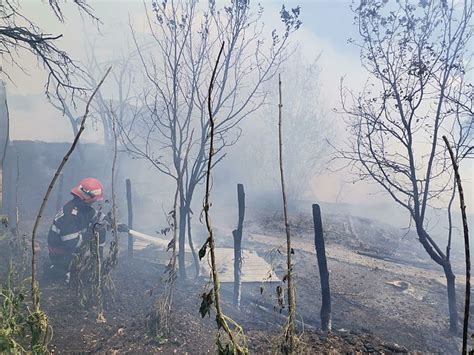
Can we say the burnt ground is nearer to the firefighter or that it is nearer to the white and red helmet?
the firefighter

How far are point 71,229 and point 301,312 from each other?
197 inches

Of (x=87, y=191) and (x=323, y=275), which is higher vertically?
(x=87, y=191)

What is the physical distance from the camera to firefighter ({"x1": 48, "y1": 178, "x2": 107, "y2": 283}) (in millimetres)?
7203

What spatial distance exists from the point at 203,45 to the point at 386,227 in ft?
48.5

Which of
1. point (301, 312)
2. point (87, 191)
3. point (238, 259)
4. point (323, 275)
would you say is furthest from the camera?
point (87, 191)

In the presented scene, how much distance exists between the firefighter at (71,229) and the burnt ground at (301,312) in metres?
0.49

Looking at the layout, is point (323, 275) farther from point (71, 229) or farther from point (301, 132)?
point (301, 132)

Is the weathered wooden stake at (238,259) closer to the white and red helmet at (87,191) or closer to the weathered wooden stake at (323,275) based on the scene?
the weathered wooden stake at (323,275)

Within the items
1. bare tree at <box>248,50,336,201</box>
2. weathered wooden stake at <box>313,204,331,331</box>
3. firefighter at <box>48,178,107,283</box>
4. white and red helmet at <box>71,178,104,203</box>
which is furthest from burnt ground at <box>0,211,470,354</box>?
bare tree at <box>248,50,336,201</box>

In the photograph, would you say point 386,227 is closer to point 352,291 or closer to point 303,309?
point 352,291

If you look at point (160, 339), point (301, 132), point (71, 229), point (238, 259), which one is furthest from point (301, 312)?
point (301, 132)

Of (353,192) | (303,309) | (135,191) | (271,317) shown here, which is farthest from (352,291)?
(353,192)

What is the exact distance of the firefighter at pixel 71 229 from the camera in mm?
7203

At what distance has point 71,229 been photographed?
727cm
